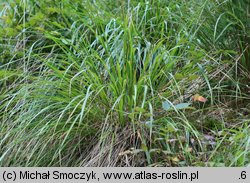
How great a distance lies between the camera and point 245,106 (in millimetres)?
2795

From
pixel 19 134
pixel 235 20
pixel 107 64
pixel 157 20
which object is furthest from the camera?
pixel 157 20

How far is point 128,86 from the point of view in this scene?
8.18ft

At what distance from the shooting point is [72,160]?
249cm

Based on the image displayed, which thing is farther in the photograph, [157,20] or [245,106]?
[157,20]

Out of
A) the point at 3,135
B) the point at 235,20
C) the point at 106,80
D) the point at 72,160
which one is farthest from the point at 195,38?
the point at 3,135

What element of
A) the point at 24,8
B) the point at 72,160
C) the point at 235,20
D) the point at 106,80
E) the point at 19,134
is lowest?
the point at 72,160

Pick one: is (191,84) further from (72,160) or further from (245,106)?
(72,160)

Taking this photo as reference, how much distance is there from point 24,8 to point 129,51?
3.36ft

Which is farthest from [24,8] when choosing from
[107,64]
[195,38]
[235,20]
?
[235,20]

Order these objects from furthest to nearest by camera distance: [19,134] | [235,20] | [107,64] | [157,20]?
[157,20]
[235,20]
[107,64]
[19,134]

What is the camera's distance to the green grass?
2336 mm

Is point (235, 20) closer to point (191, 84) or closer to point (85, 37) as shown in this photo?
point (191, 84)

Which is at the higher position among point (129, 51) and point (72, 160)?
point (129, 51)

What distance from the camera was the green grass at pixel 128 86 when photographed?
2336 mm
